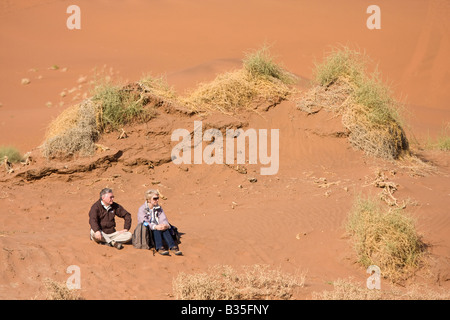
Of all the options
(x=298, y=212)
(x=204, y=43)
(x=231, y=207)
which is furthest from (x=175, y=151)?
(x=204, y=43)

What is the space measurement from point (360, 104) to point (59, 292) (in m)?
8.40

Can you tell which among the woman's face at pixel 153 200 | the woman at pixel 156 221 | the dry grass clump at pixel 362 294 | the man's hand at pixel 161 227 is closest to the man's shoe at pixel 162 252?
the woman at pixel 156 221

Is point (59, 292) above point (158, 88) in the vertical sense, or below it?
below

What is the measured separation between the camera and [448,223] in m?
8.60

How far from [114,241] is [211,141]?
187 inches

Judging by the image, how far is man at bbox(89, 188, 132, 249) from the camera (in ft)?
24.0

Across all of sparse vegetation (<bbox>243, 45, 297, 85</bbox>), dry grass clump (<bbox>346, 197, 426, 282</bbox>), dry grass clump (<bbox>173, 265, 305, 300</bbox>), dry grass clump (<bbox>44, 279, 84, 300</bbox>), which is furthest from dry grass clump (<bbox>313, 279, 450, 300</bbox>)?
sparse vegetation (<bbox>243, 45, 297, 85</bbox>)

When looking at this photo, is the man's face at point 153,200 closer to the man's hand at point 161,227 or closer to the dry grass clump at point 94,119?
the man's hand at point 161,227

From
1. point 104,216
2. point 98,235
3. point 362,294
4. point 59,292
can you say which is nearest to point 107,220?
point 104,216

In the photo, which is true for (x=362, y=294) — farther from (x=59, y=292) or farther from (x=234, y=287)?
(x=59, y=292)

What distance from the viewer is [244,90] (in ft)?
41.5

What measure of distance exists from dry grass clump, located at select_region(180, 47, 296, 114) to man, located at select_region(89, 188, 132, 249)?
Answer: 510 cm

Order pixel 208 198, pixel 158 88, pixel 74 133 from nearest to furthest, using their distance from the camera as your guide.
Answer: pixel 208 198 → pixel 74 133 → pixel 158 88

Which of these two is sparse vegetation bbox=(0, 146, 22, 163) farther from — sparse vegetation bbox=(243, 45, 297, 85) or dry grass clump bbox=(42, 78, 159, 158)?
sparse vegetation bbox=(243, 45, 297, 85)
